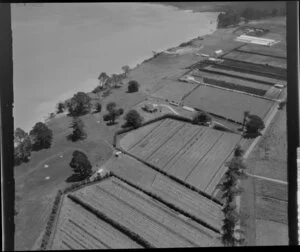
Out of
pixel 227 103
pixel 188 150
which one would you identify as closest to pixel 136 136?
pixel 188 150

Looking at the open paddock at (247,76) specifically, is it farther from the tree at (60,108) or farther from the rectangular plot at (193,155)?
the tree at (60,108)

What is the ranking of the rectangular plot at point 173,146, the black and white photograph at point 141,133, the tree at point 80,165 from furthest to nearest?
the rectangular plot at point 173,146, the tree at point 80,165, the black and white photograph at point 141,133

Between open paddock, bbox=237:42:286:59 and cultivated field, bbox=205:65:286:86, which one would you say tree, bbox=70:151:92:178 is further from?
→ open paddock, bbox=237:42:286:59

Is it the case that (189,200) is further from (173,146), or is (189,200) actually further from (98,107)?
(98,107)

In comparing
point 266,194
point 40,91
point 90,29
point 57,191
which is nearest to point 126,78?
point 90,29

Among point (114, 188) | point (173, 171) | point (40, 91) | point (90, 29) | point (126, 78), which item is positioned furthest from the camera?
point (126, 78)

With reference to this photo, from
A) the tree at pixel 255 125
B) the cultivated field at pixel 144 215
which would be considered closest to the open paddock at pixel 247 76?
the tree at pixel 255 125

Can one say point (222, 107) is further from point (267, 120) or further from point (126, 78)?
point (126, 78)
